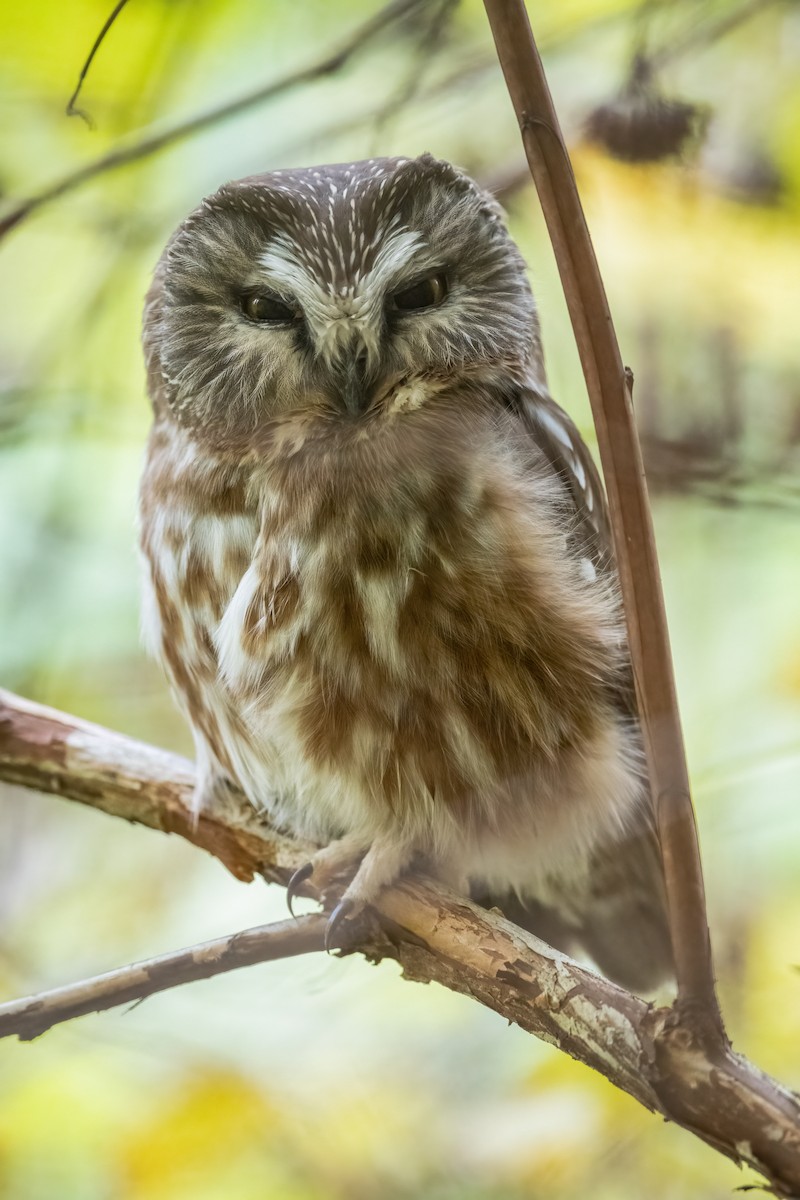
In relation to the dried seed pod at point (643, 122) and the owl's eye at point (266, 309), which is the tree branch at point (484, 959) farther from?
the dried seed pod at point (643, 122)

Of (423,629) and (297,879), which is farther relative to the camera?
(297,879)

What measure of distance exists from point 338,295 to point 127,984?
28.0 inches

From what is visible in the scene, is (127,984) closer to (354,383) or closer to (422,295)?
(354,383)

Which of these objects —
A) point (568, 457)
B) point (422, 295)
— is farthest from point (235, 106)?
point (568, 457)

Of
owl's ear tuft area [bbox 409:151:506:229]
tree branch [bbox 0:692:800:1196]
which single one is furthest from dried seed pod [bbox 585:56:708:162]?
tree branch [bbox 0:692:800:1196]

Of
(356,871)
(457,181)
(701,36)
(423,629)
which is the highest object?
(701,36)

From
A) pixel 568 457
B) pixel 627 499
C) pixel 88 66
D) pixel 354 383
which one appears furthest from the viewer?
pixel 568 457

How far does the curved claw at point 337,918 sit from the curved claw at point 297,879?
6 centimetres

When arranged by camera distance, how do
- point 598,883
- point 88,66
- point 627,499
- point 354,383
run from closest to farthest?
1. point 627,499
2. point 88,66
3. point 354,383
4. point 598,883

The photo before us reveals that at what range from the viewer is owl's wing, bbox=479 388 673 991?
1203 millimetres

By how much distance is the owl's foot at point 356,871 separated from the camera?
1.24 meters

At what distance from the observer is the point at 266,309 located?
1184mm

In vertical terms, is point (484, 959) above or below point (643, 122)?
below

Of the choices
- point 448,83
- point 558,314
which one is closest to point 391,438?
point 558,314
